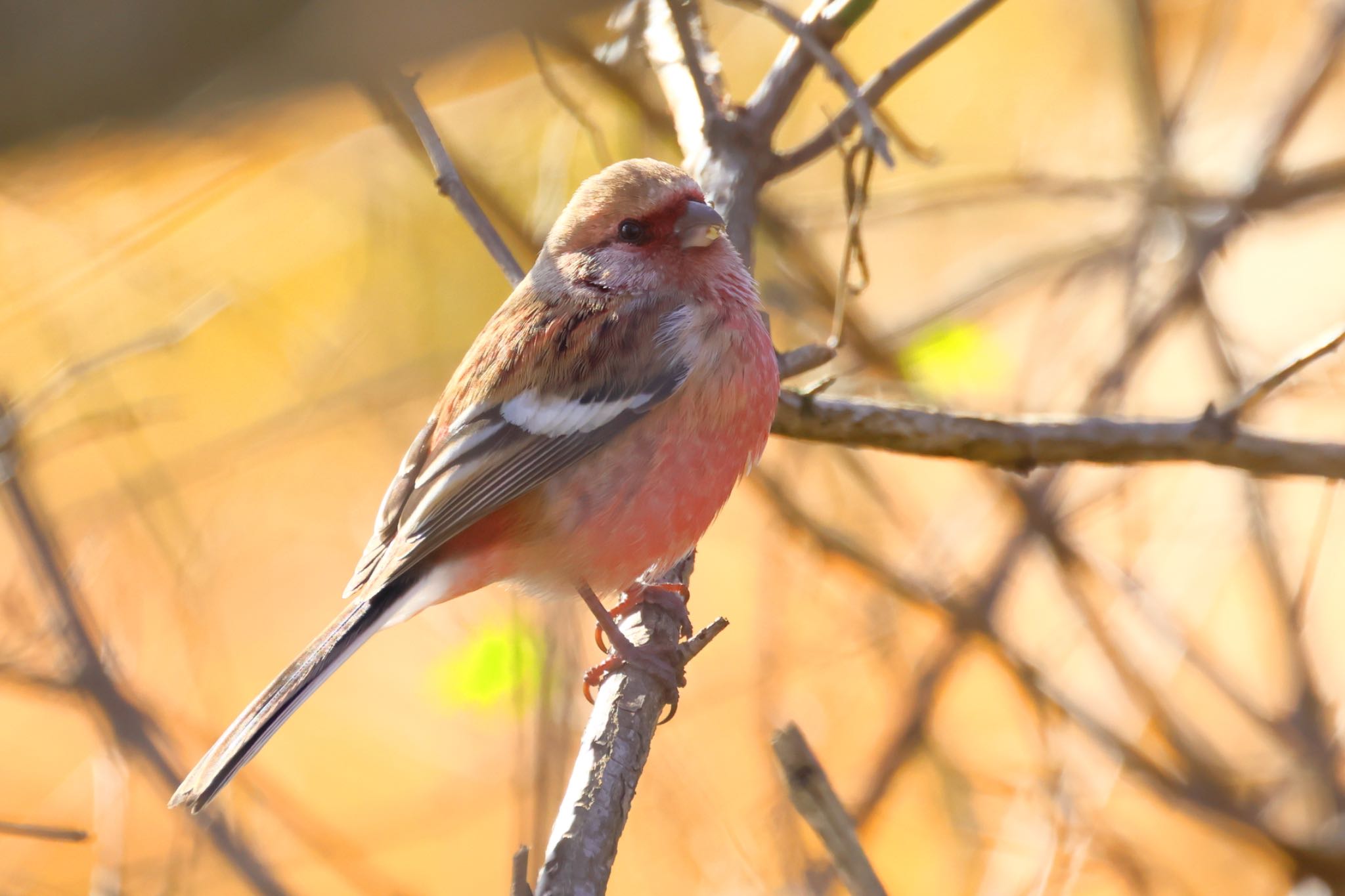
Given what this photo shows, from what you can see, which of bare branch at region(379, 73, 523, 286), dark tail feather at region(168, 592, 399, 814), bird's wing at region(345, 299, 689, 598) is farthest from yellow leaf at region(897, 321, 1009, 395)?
dark tail feather at region(168, 592, 399, 814)

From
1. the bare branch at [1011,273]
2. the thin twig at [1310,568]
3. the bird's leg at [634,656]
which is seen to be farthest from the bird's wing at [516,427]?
the thin twig at [1310,568]

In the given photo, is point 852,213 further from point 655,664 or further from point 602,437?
point 655,664

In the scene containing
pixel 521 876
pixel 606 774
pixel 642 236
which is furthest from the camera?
pixel 642 236

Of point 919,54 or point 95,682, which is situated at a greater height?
point 919,54

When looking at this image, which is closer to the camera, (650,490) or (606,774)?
(606,774)

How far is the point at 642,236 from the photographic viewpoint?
3576mm

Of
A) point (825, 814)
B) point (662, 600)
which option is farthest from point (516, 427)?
point (825, 814)

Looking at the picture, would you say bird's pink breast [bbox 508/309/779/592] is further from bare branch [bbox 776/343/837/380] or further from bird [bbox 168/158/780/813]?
bare branch [bbox 776/343/837/380]

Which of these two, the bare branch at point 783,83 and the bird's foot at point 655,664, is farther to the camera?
the bare branch at point 783,83

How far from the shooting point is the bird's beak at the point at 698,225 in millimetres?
3354

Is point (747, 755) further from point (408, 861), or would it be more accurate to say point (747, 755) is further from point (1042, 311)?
point (1042, 311)

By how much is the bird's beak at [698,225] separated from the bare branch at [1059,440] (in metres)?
0.58

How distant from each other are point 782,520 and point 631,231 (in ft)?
5.04

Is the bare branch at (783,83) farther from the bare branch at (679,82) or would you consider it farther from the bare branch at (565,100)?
the bare branch at (565,100)
